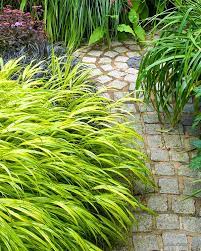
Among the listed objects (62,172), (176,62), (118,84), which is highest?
(176,62)

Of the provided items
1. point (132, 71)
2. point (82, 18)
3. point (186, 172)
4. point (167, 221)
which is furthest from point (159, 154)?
point (82, 18)

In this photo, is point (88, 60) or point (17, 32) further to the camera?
point (88, 60)

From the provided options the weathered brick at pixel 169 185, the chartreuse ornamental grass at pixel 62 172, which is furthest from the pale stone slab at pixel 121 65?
the weathered brick at pixel 169 185

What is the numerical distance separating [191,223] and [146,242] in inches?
12.1

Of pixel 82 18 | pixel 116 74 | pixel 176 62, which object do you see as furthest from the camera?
pixel 82 18

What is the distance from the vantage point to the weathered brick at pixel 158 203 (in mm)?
3371

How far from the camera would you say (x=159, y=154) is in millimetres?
3848

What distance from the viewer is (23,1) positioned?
17.6 feet

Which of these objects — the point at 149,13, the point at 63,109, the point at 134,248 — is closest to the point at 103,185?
the point at 134,248

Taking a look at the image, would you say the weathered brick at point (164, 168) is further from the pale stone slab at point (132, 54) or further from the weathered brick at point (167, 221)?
the pale stone slab at point (132, 54)

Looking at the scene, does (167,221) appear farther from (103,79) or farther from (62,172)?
(103,79)

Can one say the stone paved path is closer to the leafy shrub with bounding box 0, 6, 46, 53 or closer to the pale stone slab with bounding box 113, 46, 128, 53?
the pale stone slab with bounding box 113, 46, 128, 53

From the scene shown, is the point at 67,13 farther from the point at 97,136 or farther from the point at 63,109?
the point at 97,136

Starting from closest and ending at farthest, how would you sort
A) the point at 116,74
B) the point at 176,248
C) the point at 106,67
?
the point at 176,248, the point at 116,74, the point at 106,67
